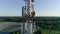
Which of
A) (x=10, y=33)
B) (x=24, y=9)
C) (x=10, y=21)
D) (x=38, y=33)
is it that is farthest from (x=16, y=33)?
(x=10, y=21)

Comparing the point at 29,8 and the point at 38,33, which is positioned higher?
the point at 29,8

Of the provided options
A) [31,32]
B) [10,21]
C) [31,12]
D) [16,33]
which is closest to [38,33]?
[16,33]

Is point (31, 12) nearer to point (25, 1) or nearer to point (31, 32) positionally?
point (25, 1)

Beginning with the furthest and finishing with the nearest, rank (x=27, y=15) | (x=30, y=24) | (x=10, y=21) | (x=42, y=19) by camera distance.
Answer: (x=42, y=19) < (x=10, y=21) < (x=30, y=24) < (x=27, y=15)

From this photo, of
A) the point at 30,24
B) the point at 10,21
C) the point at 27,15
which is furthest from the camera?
the point at 10,21

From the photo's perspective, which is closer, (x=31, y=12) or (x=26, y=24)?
(x=31, y=12)

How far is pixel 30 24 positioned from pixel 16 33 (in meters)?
1.46

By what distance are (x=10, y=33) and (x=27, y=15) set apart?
1.92m

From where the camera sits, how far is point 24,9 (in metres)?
6.65

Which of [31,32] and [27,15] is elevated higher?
[27,15]

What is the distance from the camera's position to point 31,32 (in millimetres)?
7055

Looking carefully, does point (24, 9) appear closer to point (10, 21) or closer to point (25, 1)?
point (25, 1)

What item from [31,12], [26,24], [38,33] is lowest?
[38,33]

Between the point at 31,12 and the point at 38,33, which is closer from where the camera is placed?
the point at 31,12
